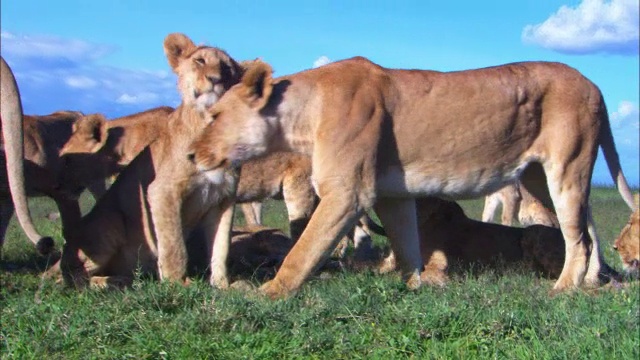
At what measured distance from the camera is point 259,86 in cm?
661

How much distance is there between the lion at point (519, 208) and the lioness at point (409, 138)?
40.6 inches

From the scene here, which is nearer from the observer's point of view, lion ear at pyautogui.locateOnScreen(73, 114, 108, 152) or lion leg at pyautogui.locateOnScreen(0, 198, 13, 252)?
lion leg at pyautogui.locateOnScreen(0, 198, 13, 252)

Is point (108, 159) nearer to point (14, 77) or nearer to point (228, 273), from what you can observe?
point (228, 273)

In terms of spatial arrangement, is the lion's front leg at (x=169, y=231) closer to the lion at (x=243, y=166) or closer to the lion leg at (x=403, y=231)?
the lion at (x=243, y=166)

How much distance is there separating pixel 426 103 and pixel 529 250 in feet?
6.62

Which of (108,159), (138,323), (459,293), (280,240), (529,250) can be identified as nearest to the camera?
(138,323)

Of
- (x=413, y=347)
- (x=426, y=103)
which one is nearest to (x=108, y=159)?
(x=426, y=103)

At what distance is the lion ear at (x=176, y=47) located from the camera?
816 cm

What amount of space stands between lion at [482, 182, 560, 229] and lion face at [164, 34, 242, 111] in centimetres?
249

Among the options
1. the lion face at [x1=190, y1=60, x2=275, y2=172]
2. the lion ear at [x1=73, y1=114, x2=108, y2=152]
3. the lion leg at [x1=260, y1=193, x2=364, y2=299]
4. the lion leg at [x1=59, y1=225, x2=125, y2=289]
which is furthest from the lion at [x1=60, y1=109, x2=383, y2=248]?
the lion leg at [x1=260, y1=193, x2=364, y2=299]

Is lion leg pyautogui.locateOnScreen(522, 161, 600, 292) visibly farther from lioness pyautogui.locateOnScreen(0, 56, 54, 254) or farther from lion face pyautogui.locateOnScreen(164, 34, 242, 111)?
lioness pyautogui.locateOnScreen(0, 56, 54, 254)

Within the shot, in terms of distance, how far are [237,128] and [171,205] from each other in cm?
125

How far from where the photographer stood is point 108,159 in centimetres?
1005

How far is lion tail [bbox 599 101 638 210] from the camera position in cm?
762
